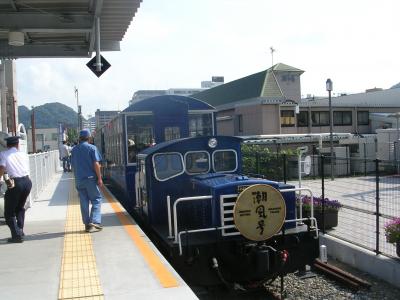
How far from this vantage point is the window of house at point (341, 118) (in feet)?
117

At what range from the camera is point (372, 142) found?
96.9 ft

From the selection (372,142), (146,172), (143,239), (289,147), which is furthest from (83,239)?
(372,142)

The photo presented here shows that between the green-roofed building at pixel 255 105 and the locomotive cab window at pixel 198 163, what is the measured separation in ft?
77.5

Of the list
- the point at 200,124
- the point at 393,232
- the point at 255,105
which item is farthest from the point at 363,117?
the point at 393,232

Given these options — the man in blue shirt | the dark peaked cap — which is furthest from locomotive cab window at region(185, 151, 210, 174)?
the dark peaked cap

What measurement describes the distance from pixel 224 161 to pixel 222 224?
1.89 metres

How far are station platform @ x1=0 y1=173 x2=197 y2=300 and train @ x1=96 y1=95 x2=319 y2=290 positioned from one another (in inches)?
21.3

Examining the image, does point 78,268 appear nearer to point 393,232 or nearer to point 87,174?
point 87,174

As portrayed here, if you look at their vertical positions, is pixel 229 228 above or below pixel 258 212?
below

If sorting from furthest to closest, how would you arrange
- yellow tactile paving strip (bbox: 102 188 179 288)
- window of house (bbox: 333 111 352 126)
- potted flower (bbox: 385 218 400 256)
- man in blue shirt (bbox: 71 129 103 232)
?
window of house (bbox: 333 111 352 126) → man in blue shirt (bbox: 71 129 103 232) → potted flower (bbox: 385 218 400 256) → yellow tactile paving strip (bbox: 102 188 179 288)

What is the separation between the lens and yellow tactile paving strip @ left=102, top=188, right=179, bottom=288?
16.8ft

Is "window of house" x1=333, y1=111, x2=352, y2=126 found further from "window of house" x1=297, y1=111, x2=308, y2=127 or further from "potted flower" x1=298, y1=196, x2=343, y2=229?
"potted flower" x1=298, y1=196, x2=343, y2=229

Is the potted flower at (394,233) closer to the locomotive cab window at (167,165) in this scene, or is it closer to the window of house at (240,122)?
the locomotive cab window at (167,165)

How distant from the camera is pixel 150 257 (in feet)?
20.1
